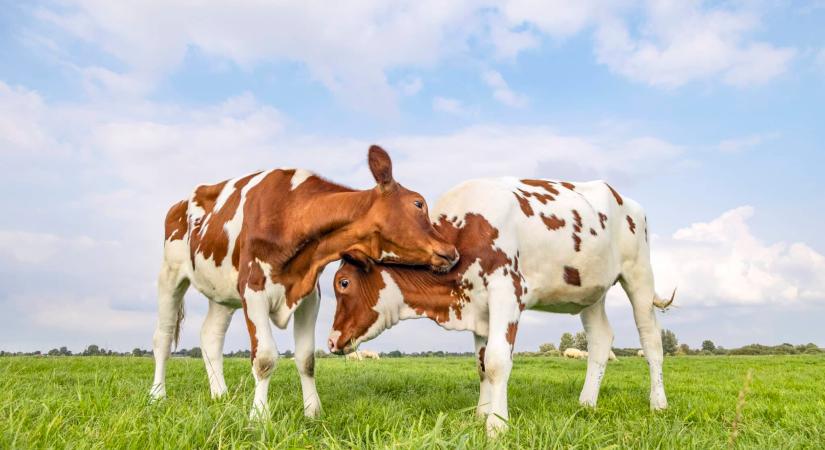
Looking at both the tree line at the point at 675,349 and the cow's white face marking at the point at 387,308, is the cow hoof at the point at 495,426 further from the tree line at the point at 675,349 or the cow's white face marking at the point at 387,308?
the tree line at the point at 675,349

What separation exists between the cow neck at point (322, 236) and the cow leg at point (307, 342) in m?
0.36

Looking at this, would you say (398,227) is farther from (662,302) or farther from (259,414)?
(662,302)

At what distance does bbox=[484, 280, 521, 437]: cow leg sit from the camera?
6.52m

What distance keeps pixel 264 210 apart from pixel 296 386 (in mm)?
4167

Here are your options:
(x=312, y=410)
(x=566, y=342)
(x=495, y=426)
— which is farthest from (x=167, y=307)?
(x=566, y=342)

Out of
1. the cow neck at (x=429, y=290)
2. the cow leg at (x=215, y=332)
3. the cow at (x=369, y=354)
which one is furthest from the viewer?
the cow at (x=369, y=354)

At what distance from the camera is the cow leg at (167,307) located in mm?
9695

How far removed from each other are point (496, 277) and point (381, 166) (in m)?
1.68

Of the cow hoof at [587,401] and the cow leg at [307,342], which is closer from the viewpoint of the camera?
the cow leg at [307,342]

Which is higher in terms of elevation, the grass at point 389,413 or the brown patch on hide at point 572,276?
the brown patch on hide at point 572,276

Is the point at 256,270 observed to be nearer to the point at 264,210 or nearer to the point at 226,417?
the point at 264,210

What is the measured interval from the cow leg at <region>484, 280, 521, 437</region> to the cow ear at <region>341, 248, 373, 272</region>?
1369mm

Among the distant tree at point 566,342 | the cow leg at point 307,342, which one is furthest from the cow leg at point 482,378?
the distant tree at point 566,342

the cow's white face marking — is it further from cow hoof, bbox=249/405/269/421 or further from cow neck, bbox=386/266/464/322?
cow hoof, bbox=249/405/269/421
